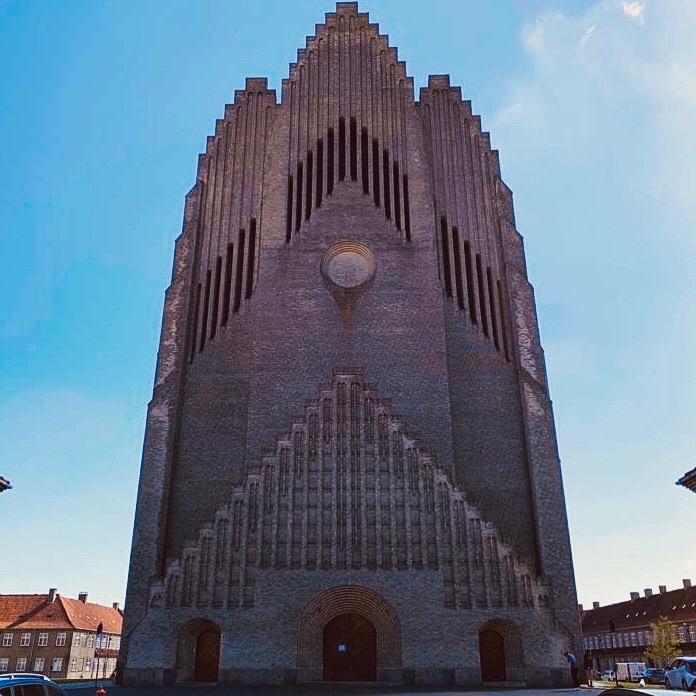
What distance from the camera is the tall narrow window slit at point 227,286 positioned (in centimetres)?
3616

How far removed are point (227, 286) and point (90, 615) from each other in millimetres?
49867

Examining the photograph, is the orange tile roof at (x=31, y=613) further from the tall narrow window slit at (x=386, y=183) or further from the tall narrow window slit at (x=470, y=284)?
the tall narrow window slit at (x=470, y=284)

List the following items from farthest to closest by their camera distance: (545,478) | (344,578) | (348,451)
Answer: (545,478) → (348,451) → (344,578)

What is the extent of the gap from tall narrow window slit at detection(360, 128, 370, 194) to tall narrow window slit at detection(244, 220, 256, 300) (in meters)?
6.67

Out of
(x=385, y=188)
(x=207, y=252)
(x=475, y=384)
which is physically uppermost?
(x=385, y=188)

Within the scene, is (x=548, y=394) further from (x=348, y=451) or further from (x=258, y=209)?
(x=258, y=209)

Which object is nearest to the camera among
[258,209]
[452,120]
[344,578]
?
[344,578]

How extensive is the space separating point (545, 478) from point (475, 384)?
569cm

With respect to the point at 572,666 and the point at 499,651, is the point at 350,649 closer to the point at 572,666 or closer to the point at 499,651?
the point at 499,651

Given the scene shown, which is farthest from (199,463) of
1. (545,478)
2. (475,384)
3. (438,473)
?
(545,478)

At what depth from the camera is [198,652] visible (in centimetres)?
2719

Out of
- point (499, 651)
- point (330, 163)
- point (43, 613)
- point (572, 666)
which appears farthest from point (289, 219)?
point (43, 613)

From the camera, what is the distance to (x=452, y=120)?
134ft

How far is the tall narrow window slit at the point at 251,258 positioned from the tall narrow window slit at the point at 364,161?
6669mm
